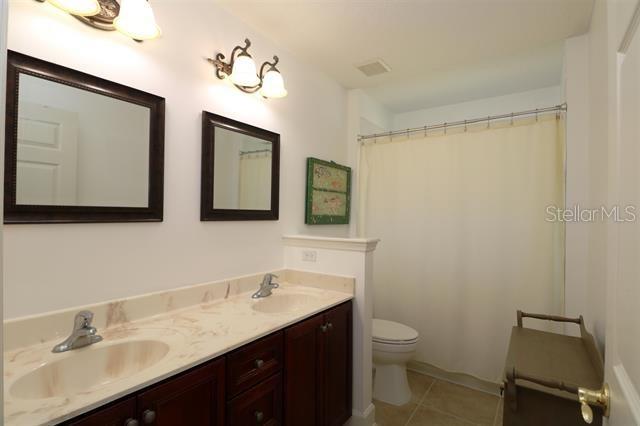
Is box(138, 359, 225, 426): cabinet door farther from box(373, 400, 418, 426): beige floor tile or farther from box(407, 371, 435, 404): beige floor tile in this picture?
box(407, 371, 435, 404): beige floor tile

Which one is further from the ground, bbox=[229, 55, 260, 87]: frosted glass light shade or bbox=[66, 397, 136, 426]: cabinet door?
bbox=[229, 55, 260, 87]: frosted glass light shade

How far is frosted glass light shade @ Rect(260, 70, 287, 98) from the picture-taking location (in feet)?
6.14

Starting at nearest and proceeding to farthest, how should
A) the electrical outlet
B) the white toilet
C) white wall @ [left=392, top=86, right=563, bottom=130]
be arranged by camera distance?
the electrical outlet → the white toilet → white wall @ [left=392, top=86, right=563, bottom=130]

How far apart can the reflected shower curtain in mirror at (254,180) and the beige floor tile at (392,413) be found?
1523mm

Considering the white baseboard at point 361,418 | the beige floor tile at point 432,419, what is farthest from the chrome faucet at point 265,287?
the beige floor tile at point 432,419

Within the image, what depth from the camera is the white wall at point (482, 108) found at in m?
2.88

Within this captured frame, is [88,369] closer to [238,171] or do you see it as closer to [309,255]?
[238,171]

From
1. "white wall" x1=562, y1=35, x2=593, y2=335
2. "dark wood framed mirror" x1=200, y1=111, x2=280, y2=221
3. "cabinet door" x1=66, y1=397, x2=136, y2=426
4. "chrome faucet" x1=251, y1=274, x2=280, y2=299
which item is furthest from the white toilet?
"cabinet door" x1=66, y1=397, x2=136, y2=426

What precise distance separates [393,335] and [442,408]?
56cm

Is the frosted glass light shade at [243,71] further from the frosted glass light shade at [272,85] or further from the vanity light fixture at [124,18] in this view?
the vanity light fixture at [124,18]

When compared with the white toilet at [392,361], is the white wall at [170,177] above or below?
above

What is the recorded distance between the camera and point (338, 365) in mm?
1753

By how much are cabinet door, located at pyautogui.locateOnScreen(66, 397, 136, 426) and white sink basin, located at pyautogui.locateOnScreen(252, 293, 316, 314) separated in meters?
0.91

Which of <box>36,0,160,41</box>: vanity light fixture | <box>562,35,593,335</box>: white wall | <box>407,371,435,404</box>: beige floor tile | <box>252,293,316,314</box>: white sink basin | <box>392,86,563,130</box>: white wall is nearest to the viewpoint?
<box>36,0,160,41</box>: vanity light fixture
